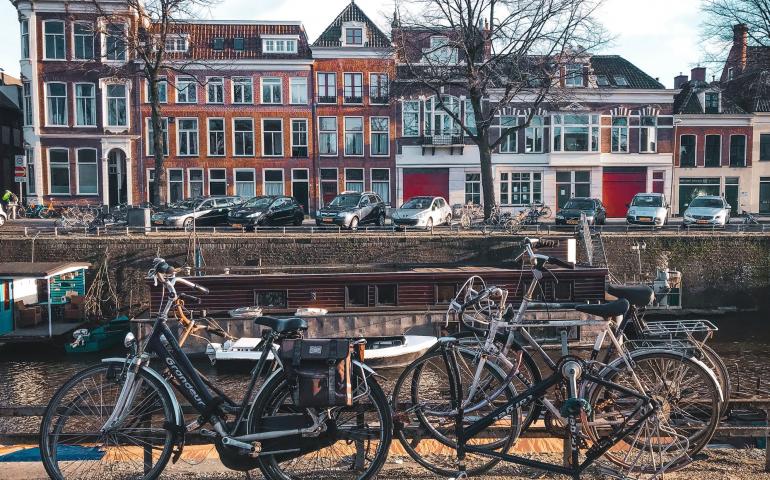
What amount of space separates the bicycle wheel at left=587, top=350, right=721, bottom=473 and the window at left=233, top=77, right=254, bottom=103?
37.3 m

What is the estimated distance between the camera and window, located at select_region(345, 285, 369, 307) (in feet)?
65.9

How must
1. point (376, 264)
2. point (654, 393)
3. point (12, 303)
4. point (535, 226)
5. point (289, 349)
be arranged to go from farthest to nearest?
point (535, 226) → point (376, 264) → point (12, 303) → point (654, 393) → point (289, 349)

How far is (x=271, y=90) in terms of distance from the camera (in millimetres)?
39938

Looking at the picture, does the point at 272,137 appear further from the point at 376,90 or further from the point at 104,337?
the point at 104,337

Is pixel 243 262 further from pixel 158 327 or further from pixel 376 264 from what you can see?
pixel 158 327

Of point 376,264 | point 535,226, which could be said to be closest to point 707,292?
point 535,226

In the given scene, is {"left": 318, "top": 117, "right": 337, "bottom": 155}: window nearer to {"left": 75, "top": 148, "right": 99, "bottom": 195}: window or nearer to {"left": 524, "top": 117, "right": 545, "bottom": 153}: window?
{"left": 524, "top": 117, "right": 545, "bottom": 153}: window

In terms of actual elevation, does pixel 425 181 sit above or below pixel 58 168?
below

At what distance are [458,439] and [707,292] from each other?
2535 centimetres

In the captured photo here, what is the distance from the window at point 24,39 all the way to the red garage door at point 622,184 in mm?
32359

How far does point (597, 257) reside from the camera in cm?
2653

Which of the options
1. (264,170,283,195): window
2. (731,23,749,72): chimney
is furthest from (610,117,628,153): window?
(264,170,283,195): window

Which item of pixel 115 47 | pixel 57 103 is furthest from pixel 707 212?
pixel 57 103

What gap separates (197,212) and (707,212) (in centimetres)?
2081
